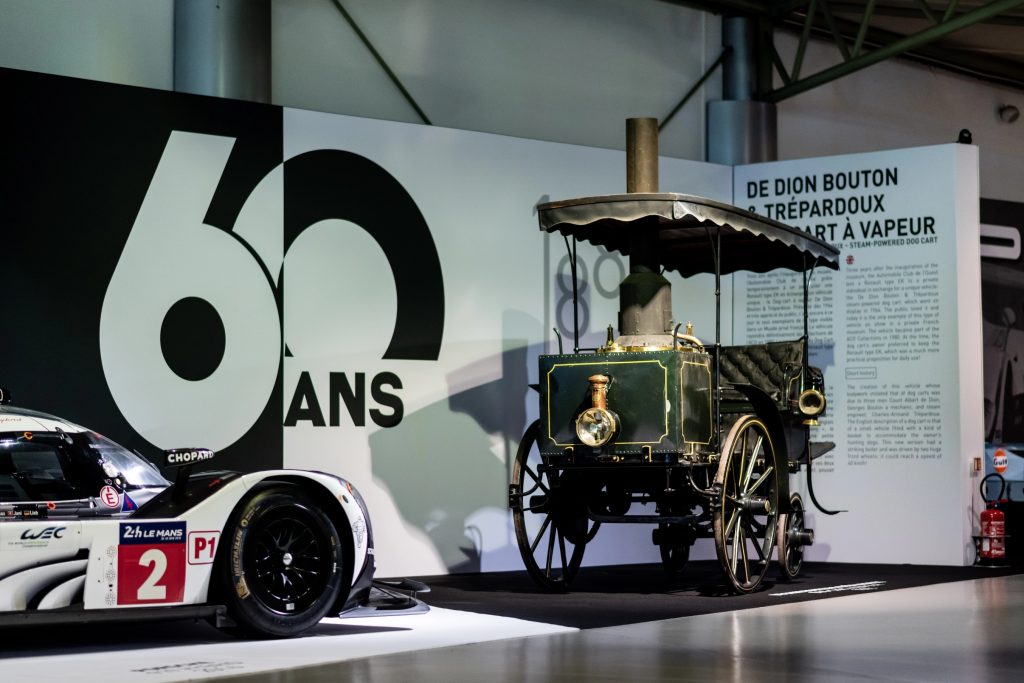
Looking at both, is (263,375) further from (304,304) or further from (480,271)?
(480,271)

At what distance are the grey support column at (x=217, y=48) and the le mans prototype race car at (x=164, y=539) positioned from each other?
14.5 ft

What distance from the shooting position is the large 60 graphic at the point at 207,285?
362 inches

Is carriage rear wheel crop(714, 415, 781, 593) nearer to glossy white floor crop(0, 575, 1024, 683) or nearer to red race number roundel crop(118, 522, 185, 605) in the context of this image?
glossy white floor crop(0, 575, 1024, 683)

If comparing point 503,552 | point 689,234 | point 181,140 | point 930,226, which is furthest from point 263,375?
point 930,226

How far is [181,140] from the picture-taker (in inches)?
373

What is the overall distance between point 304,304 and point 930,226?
5.11 m

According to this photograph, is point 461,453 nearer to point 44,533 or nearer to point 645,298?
point 645,298

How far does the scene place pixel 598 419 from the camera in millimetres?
8125

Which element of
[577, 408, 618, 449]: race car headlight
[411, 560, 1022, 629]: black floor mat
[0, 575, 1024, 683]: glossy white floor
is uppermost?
[577, 408, 618, 449]: race car headlight

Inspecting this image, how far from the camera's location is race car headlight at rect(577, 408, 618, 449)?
809 centimetres

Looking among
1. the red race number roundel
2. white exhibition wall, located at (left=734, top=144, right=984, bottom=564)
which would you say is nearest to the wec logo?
the red race number roundel

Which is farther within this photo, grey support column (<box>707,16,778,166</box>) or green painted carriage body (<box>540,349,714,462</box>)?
grey support column (<box>707,16,778,166</box>)

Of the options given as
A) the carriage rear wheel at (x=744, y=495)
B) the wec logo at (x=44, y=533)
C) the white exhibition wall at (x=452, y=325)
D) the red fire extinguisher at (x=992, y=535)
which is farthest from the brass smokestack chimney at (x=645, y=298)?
the wec logo at (x=44, y=533)

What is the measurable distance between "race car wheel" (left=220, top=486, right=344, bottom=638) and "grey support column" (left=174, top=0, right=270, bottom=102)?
188 inches
